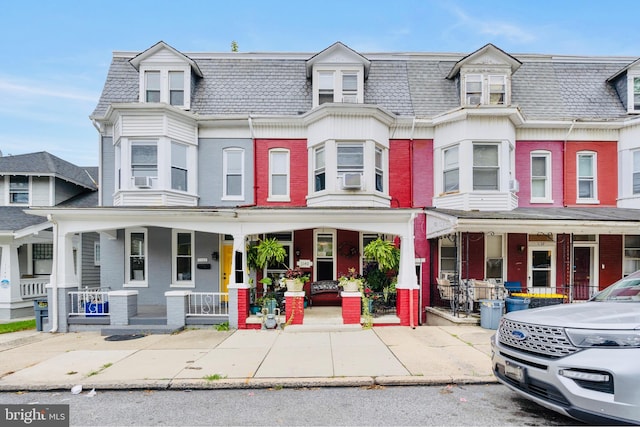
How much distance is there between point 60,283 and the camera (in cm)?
939

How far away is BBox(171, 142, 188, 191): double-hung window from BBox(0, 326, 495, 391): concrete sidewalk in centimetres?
504

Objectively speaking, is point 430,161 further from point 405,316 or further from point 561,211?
point 405,316

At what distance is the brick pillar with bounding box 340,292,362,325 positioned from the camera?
9.30 metres

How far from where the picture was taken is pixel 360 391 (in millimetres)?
5250

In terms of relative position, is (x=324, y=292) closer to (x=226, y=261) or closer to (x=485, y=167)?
(x=226, y=261)

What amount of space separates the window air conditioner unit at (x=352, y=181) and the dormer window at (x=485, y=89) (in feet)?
16.3

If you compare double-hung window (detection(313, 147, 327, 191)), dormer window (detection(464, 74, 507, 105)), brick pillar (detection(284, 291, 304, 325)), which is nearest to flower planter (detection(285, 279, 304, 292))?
brick pillar (detection(284, 291, 304, 325))

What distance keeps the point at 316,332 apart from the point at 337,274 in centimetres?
349

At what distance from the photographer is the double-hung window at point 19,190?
46.7ft

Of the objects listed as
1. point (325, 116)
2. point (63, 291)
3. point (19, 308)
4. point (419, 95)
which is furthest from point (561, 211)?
point (19, 308)

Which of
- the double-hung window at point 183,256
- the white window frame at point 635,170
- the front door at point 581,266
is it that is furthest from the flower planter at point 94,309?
the white window frame at point 635,170

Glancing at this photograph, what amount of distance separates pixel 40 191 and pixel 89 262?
358cm

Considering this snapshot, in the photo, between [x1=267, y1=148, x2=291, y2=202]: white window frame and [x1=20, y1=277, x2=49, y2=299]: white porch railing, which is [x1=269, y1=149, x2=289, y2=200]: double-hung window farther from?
[x1=20, y1=277, x2=49, y2=299]: white porch railing

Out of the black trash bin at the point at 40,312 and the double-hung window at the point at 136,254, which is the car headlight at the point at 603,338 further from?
the double-hung window at the point at 136,254
